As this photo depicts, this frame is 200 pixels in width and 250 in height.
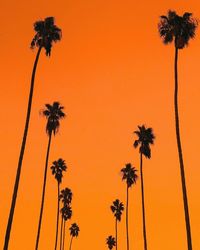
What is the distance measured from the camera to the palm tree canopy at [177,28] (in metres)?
39.8

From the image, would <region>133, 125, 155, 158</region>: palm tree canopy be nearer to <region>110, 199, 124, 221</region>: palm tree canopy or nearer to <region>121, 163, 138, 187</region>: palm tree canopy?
<region>121, 163, 138, 187</region>: palm tree canopy

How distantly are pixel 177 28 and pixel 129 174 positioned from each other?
4432cm

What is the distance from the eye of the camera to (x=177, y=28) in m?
39.9

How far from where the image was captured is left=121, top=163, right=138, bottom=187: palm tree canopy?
80.3 metres

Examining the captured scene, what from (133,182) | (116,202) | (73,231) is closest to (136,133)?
(133,182)

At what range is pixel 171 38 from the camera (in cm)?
4038

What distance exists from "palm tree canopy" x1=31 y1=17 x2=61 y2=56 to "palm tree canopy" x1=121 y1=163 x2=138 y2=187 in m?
41.6

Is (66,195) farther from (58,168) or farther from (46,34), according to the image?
(46,34)

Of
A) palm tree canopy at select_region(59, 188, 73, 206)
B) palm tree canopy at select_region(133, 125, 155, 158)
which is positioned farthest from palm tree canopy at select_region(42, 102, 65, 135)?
palm tree canopy at select_region(59, 188, 73, 206)

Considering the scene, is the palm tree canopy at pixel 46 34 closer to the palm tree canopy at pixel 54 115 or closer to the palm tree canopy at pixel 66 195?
the palm tree canopy at pixel 54 115

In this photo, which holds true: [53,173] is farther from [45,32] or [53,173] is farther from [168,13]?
[168,13]

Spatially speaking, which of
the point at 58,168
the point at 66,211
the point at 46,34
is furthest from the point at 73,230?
the point at 46,34

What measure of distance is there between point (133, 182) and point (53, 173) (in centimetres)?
1493

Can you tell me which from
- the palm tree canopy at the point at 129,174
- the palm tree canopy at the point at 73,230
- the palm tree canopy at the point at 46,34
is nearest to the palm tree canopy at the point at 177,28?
the palm tree canopy at the point at 46,34
